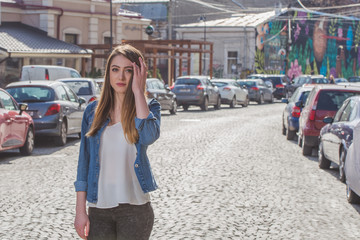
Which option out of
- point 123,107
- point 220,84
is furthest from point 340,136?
point 220,84

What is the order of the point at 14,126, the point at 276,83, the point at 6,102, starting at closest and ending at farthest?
the point at 14,126
the point at 6,102
the point at 276,83

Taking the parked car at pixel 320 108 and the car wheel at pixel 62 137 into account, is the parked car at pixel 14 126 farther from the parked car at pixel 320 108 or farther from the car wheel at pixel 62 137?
the parked car at pixel 320 108

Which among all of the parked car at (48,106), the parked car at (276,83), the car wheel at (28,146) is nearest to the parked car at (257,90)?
the parked car at (276,83)

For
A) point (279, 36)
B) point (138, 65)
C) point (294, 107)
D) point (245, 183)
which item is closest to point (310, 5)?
point (279, 36)

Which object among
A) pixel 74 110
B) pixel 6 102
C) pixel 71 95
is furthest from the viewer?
pixel 71 95

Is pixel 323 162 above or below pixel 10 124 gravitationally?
below

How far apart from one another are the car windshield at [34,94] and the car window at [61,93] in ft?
0.81

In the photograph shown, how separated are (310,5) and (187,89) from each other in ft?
171

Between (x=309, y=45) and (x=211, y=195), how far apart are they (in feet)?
214

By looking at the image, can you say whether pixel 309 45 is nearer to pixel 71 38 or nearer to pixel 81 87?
pixel 71 38

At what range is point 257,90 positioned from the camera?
46.3 m

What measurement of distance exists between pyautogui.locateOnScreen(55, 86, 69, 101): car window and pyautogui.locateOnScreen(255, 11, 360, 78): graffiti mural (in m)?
46.7

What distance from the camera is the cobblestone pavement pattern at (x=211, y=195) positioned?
7812 millimetres

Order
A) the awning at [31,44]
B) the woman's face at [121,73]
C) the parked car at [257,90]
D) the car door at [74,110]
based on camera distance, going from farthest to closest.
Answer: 1. the parked car at [257,90]
2. the awning at [31,44]
3. the car door at [74,110]
4. the woman's face at [121,73]
